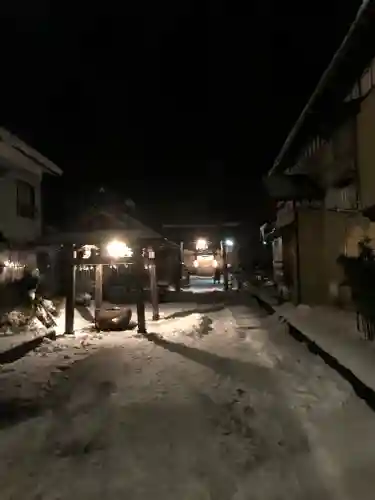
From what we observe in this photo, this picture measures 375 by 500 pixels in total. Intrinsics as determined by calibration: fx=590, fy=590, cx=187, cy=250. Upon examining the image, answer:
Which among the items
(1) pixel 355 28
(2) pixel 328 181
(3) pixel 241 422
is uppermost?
(1) pixel 355 28

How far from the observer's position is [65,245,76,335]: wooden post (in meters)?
16.7

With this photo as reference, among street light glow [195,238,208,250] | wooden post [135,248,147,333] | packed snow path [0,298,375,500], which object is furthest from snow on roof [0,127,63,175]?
street light glow [195,238,208,250]

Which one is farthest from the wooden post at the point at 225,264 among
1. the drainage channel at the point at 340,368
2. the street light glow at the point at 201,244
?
the drainage channel at the point at 340,368

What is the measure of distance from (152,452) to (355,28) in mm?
9449

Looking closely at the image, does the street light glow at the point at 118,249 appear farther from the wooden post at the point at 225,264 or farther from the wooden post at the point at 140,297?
the wooden post at the point at 225,264

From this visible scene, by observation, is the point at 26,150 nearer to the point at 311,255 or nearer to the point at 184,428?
the point at 311,255

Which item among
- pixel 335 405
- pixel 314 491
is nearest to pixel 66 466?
pixel 314 491

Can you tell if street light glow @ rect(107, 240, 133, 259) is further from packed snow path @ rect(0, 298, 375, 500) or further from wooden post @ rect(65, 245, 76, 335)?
packed snow path @ rect(0, 298, 375, 500)

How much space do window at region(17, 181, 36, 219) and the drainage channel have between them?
39.7ft

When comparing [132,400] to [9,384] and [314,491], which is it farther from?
[314,491]

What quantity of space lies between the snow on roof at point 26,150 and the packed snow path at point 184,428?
8.65 m

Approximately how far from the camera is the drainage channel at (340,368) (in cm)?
727

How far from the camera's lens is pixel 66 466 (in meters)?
5.61

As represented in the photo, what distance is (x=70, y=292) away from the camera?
1691 cm
